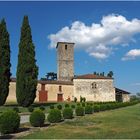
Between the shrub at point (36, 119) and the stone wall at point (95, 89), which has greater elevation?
the stone wall at point (95, 89)

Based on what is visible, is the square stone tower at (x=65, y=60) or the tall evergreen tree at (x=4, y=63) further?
the square stone tower at (x=65, y=60)

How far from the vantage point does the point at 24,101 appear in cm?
4081

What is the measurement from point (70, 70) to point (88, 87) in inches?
415

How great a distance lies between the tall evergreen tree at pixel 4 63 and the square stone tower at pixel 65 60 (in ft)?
102

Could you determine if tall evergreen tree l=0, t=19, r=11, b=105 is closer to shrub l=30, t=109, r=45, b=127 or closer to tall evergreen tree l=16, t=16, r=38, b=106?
tall evergreen tree l=16, t=16, r=38, b=106

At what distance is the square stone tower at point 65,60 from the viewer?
72250 mm

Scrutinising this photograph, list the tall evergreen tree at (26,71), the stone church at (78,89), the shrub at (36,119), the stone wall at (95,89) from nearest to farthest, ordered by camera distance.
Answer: the shrub at (36,119) → the tall evergreen tree at (26,71) → the stone church at (78,89) → the stone wall at (95,89)

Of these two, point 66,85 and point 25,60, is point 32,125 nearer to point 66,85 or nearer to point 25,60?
point 25,60

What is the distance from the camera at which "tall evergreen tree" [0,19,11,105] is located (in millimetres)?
39500

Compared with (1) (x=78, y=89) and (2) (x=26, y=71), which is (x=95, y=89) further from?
(2) (x=26, y=71)

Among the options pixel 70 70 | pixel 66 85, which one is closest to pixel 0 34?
pixel 66 85

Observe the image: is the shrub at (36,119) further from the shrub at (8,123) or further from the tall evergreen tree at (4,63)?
the tall evergreen tree at (4,63)

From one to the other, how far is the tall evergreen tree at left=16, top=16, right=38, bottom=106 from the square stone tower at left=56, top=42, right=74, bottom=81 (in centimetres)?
2968

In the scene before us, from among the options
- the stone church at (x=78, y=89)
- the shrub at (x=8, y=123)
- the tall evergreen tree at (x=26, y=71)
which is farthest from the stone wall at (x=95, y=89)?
the shrub at (x=8, y=123)
